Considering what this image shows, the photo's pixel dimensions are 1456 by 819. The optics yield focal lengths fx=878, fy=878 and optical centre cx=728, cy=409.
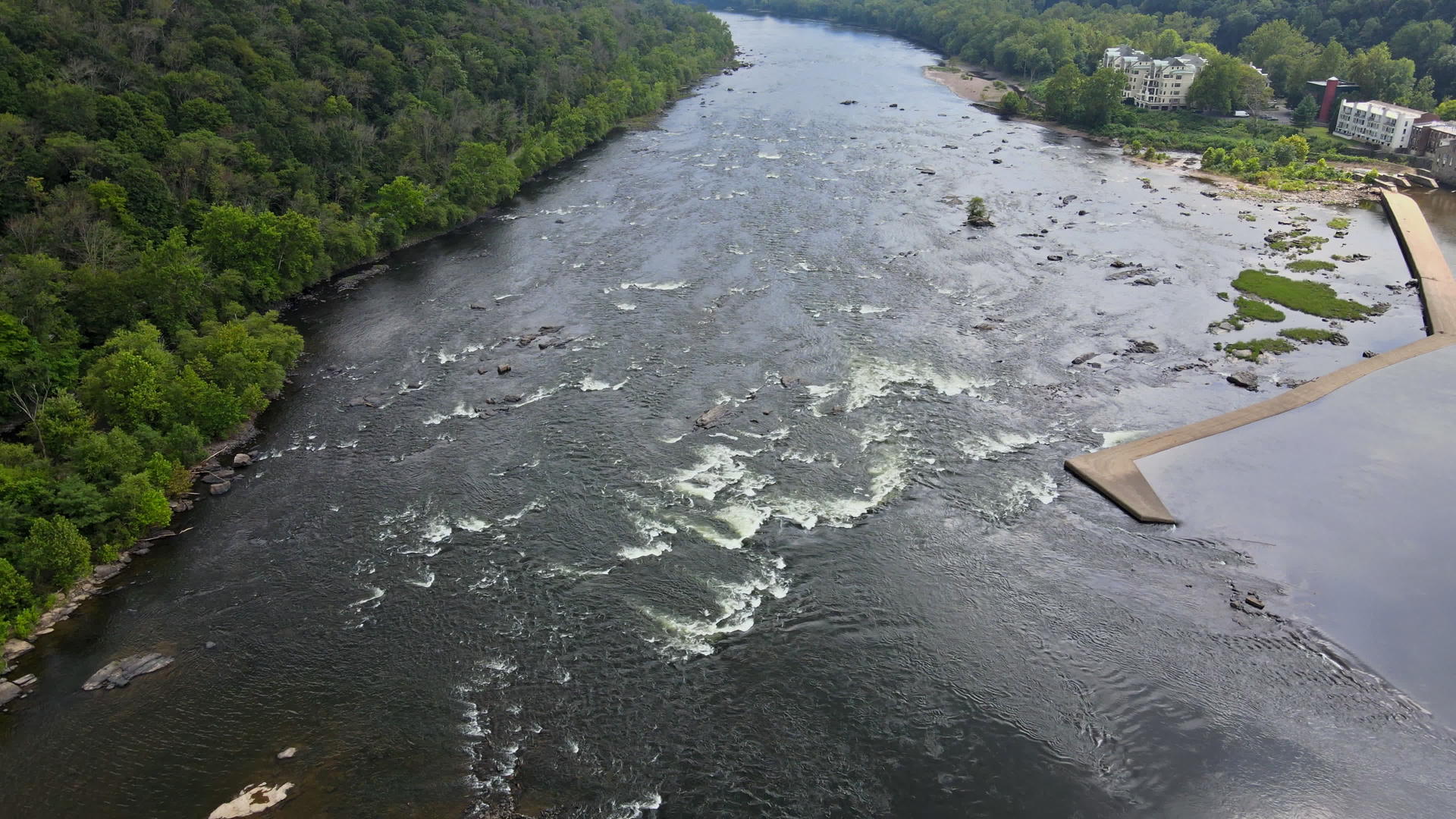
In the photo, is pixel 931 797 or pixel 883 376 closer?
pixel 931 797

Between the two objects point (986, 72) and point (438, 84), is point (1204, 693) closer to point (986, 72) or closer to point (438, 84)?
point (438, 84)

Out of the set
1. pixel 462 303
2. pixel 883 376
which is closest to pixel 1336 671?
pixel 883 376

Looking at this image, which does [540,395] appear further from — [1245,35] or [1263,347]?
[1245,35]

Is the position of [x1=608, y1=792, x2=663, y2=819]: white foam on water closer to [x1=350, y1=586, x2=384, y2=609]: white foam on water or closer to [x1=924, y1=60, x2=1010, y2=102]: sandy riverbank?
[x1=350, y1=586, x2=384, y2=609]: white foam on water

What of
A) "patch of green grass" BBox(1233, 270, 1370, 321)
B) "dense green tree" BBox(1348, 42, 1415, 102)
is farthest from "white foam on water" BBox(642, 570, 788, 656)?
"dense green tree" BBox(1348, 42, 1415, 102)

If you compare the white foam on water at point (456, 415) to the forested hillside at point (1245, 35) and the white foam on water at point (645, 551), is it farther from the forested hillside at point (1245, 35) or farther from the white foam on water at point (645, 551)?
the forested hillside at point (1245, 35)

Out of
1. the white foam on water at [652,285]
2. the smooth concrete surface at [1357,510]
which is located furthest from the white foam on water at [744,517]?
the white foam on water at [652,285]
